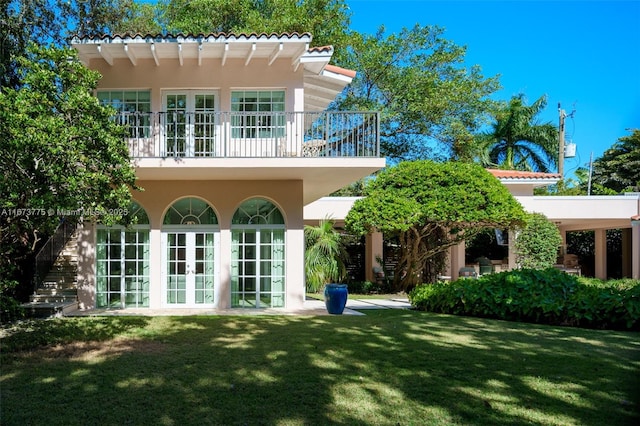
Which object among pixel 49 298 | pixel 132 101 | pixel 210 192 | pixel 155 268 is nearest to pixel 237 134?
pixel 210 192

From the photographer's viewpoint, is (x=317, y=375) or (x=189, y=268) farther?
(x=189, y=268)

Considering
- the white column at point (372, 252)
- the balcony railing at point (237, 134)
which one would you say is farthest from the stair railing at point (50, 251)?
the white column at point (372, 252)

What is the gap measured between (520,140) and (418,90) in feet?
35.9

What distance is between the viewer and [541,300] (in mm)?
10984

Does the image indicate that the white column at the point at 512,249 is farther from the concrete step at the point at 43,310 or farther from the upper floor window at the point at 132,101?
the concrete step at the point at 43,310

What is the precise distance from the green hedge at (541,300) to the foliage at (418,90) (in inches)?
494

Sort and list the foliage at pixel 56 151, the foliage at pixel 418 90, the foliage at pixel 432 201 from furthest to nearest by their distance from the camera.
→ 1. the foliage at pixel 418 90
2. the foliage at pixel 432 201
3. the foliage at pixel 56 151

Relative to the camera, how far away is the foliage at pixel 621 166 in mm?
31438

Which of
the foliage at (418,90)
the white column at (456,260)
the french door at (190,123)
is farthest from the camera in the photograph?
the foliage at (418,90)

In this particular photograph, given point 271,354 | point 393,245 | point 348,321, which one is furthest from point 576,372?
point 393,245

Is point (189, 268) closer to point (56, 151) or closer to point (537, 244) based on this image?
point (56, 151)

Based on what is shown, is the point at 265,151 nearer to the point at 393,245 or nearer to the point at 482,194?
the point at 482,194

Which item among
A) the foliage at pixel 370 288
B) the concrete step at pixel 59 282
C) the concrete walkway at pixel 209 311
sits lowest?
the foliage at pixel 370 288

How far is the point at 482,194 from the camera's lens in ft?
53.6
